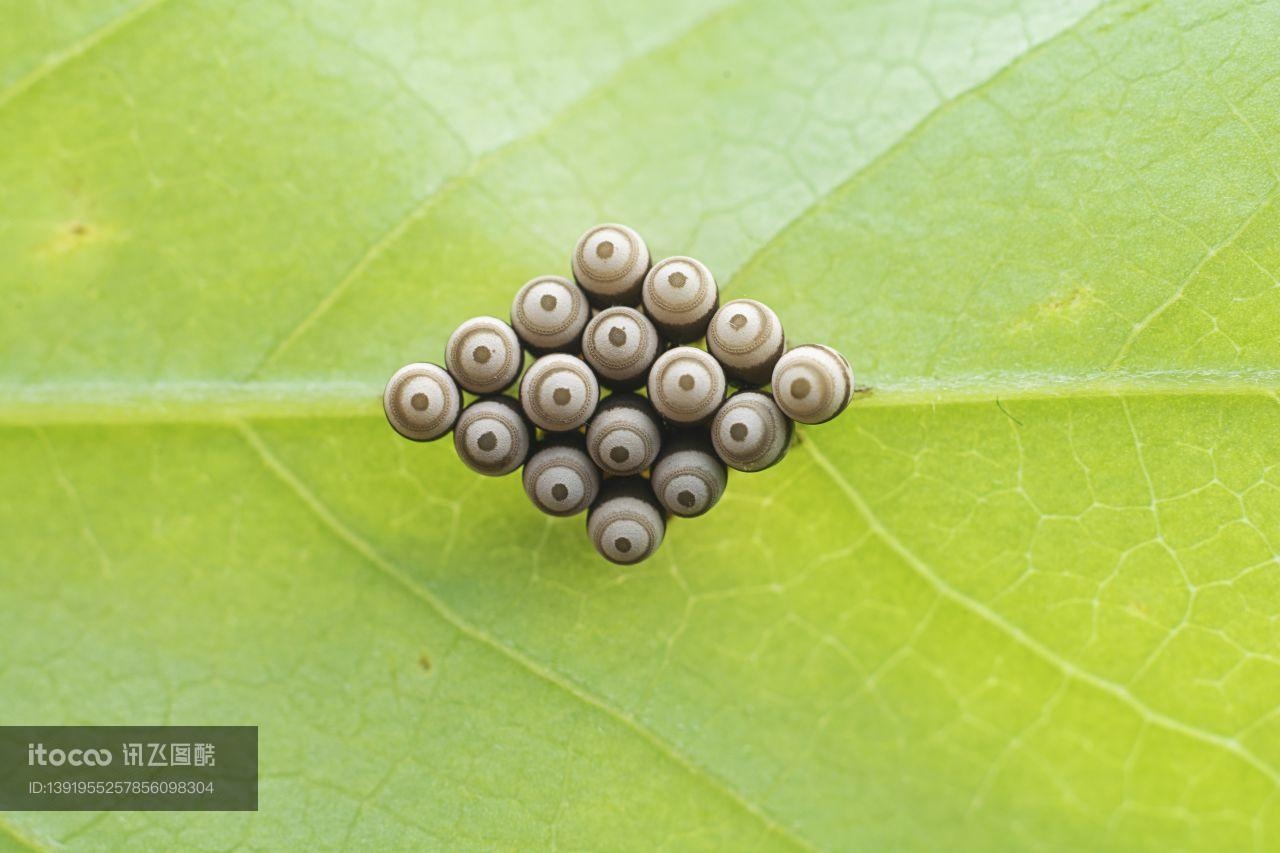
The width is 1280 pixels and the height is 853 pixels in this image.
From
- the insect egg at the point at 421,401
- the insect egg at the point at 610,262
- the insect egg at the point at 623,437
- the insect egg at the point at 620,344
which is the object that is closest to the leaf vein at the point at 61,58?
the insect egg at the point at 421,401

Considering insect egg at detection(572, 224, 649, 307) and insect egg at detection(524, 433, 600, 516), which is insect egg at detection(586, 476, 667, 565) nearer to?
insect egg at detection(524, 433, 600, 516)

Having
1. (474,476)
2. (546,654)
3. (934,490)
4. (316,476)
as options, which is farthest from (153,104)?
(934,490)

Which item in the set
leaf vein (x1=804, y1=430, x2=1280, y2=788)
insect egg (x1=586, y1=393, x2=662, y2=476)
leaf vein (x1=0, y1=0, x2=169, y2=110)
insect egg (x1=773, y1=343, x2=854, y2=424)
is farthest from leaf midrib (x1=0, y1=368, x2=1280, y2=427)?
leaf vein (x1=0, y1=0, x2=169, y2=110)

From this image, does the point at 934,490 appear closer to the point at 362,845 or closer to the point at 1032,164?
the point at 1032,164
